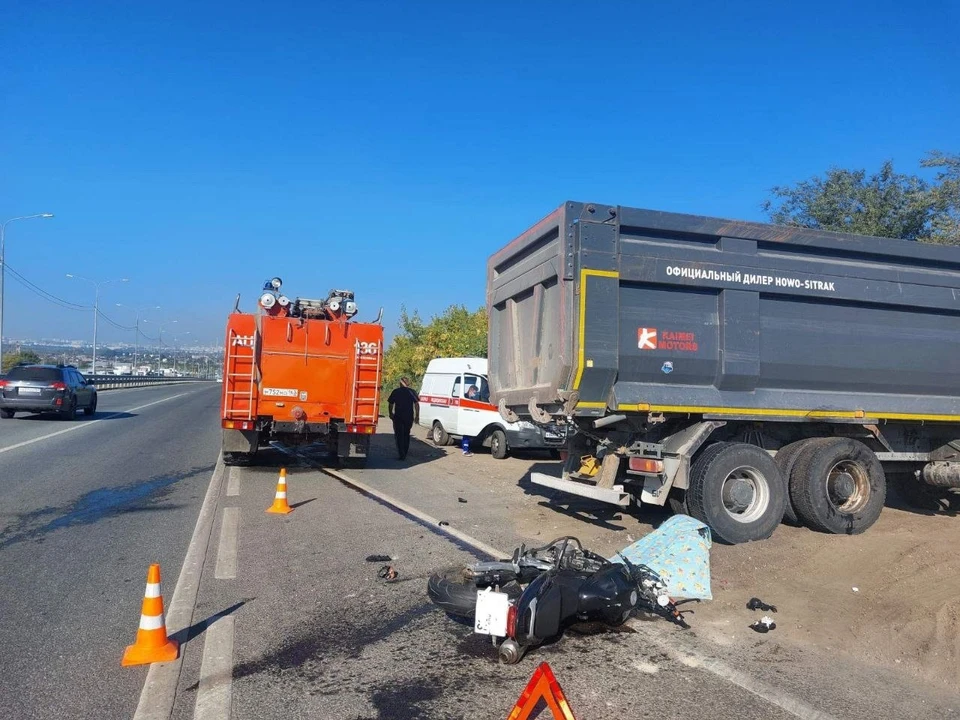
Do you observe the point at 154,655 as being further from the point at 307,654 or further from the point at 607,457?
the point at 607,457

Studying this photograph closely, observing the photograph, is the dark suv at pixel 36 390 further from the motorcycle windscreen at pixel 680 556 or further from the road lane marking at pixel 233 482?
the motorcycle windscreen at pixel 680 556

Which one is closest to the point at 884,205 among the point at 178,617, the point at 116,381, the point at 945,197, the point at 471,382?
the point at 945,197

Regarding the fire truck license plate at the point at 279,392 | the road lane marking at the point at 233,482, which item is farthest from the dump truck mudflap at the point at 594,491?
the fire truck license plate at the point at 279,392

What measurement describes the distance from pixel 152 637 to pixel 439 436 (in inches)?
585

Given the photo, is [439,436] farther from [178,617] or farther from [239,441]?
[178,617]

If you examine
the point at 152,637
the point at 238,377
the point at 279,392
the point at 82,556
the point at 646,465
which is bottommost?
the point at 82,556

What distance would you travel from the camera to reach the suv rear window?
889 inches

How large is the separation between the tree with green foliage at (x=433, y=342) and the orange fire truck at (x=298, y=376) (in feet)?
37.9

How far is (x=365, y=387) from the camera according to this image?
13.5 metres

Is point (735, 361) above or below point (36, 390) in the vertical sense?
above

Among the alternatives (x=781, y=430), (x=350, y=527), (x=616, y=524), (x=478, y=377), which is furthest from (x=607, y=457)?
(x=478, y=377)

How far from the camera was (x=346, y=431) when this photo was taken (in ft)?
43.9

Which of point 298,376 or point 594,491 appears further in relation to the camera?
point 298,376

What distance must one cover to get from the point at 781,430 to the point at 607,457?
6.78ft
